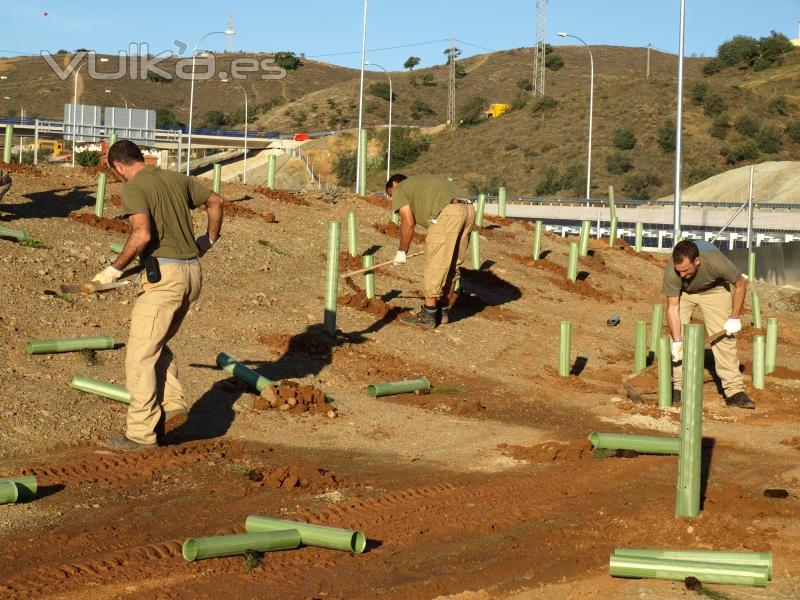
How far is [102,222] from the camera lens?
15547 millimetres

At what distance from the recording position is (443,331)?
1338 cm

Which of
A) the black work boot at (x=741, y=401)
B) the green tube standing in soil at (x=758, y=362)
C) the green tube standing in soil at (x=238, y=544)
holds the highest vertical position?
the green tube standing in soil at (x=758, y=362)

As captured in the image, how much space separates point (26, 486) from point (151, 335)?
140 cm

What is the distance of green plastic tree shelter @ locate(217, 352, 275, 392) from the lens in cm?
934

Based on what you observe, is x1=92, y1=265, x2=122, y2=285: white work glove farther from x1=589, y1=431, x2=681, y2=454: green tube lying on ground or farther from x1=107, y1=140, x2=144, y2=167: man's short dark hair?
x1=589, y1=431, x2=681, y2=454: green tube lying on ground

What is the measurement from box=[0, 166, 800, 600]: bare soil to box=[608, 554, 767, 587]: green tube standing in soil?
0.16 ft

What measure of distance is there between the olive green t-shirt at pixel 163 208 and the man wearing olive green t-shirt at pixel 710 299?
4.09m

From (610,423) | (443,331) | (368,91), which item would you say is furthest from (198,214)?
(368,91)

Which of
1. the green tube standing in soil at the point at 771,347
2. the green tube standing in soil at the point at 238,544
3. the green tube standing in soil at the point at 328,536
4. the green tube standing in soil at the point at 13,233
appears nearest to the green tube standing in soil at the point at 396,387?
the green tube standing in soil at the point at 771,347

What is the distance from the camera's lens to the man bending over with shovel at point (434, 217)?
501 inches

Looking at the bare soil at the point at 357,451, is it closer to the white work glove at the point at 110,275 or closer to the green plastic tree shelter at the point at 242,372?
the green plastic tree shelter at the point at 242,372

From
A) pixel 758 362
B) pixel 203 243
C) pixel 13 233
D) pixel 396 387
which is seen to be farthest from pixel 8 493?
pixel 13 233

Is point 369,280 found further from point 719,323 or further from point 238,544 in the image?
point 238,544

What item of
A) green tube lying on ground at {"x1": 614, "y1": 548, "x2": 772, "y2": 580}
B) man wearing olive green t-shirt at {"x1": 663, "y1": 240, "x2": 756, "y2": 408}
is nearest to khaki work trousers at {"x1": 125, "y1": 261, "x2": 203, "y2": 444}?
green tube lying on ground at {"x1": 614, "y1": 548, "x2": 772, "y2": 580}
